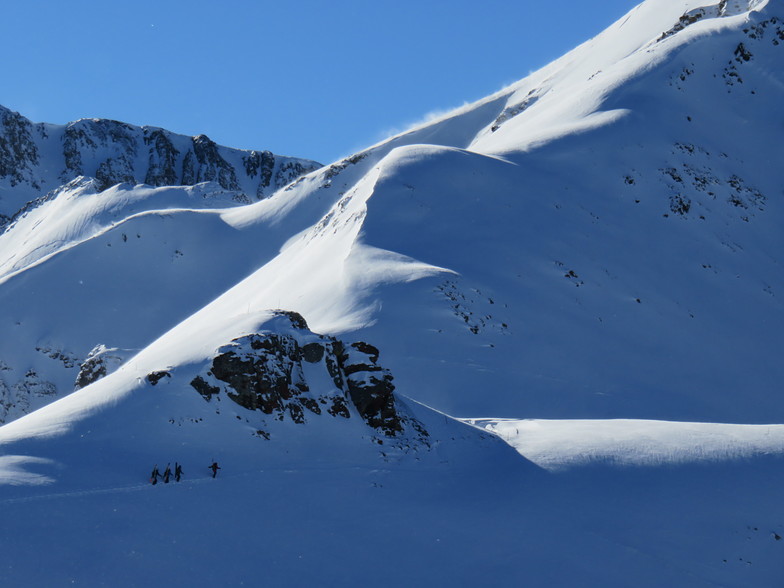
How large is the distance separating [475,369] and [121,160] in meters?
159

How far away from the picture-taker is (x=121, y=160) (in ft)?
552

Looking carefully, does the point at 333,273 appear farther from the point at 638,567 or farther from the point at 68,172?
the point at 68,172

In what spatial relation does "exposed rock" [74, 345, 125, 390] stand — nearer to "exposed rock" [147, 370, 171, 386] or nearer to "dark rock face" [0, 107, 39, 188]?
"exposed rock" [147, 370, 171, 386]

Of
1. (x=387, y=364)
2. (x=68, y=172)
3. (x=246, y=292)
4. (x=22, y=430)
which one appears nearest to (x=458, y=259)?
(x=387, y=364)

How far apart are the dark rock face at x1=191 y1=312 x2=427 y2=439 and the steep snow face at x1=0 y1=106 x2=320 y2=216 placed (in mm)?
139550

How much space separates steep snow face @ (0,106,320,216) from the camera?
156 m

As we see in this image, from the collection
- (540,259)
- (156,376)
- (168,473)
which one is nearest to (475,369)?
(540,259)

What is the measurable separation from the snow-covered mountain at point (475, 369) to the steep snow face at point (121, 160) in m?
101

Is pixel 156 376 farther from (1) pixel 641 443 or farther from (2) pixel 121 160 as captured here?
(2) pixel 121 160

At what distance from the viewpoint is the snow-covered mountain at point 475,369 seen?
16359 mm

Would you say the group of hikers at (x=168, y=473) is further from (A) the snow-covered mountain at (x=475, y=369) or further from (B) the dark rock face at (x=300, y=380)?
(B) the dark rock face at (x=300, y=380)

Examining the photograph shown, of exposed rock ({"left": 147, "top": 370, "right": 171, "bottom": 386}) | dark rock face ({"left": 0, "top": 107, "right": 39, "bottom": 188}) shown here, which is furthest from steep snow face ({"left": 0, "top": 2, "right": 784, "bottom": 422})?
dark rock face ({"left": 0, "top": 107, "right": 39, "bottom": 188})

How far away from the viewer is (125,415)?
19.3 m

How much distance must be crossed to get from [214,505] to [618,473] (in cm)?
1095
